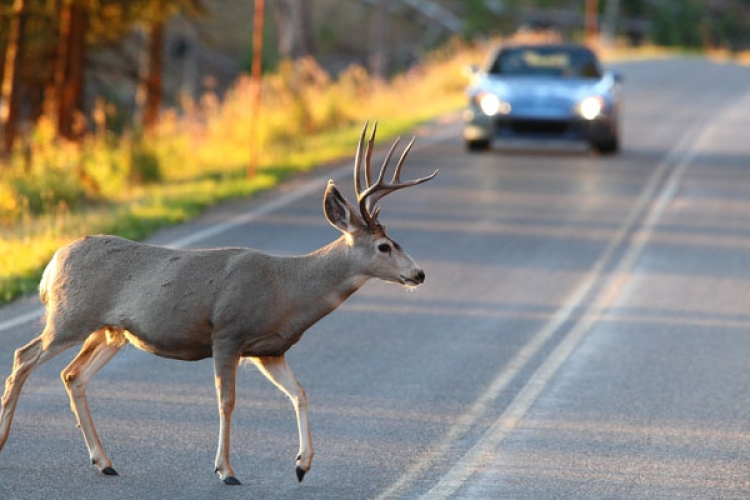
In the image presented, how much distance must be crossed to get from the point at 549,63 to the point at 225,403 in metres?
18.9

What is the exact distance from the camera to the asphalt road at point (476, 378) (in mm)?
8094

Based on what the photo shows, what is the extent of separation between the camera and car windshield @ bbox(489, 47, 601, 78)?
2542 centimetres

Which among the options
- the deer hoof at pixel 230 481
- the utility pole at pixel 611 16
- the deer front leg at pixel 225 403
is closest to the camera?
the deer front leg at pixel 225 403

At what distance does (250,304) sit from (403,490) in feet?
3.79

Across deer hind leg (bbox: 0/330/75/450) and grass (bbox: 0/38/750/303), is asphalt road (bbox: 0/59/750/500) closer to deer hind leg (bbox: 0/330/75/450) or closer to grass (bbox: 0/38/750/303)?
deer hind leg (bbox: 0/330/75/450)

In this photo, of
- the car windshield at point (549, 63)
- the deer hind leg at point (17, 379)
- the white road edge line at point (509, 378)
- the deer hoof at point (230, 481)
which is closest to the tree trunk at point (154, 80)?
the car windshield at point (549, 63)

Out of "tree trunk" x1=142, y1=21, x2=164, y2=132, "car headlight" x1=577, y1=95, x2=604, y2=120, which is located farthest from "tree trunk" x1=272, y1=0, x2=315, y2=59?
"car headlight" x1=577, y1=95, x2=604, y2=120

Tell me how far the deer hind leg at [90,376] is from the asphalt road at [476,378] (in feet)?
0.36

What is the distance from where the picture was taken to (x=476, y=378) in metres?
10.7

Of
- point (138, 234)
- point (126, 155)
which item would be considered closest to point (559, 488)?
point (138, 234)

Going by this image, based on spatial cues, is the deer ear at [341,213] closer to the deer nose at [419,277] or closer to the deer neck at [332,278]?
the deer neck at [332,278]

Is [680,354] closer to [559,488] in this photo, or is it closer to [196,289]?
[559,488]

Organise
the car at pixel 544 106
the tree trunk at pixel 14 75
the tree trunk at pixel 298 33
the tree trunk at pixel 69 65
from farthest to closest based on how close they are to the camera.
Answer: the tree trunk at pixel 298 33
the tree trunk at pixel 69 65
the car at pixel 544 106
the tree trunk at pixel 14 75

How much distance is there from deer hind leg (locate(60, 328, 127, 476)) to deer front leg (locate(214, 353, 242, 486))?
56cm
